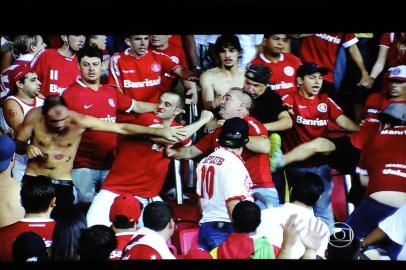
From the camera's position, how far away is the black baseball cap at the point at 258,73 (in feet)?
17.0

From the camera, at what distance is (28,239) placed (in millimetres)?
4797

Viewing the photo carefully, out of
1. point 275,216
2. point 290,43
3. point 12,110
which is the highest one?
point 290,43

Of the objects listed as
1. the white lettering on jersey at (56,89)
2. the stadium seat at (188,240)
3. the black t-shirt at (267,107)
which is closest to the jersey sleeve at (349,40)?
the black t-shirt at (267,107)

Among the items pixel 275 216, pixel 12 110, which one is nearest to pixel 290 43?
pixel 275 216

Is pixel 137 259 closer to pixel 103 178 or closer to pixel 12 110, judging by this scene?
pixel 103 178

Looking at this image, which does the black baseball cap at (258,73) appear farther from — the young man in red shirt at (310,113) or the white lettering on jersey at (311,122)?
the white lettering on jersey at (311,122)

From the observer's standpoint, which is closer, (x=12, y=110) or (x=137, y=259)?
(x=137, y=259)

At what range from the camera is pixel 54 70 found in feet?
17.1
